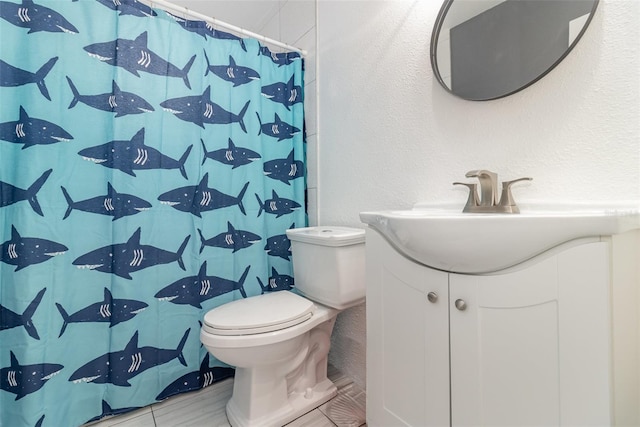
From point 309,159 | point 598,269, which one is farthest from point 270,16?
point 598,269

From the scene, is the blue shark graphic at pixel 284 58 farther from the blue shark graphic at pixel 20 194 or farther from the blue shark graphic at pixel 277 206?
the blue shark graphic at pixel 20 194

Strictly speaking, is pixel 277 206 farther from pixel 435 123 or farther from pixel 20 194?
pixel 20 194

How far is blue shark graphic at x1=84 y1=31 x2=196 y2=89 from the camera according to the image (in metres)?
1.11

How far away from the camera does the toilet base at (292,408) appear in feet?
3.59

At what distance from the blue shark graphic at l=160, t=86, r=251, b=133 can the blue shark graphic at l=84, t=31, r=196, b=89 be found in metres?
0.10

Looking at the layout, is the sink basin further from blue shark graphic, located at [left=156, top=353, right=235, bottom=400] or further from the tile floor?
blue shark graphic, located at [left=156, top=353, right=235, bottom=400]

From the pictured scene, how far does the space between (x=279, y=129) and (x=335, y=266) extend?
841 millimetres

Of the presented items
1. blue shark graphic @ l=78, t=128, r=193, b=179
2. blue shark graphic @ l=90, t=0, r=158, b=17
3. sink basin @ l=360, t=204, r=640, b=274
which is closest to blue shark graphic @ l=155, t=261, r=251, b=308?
blue shark graphic @ l=78, t=128, r=193, b=179

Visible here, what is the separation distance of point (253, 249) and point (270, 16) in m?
1.64

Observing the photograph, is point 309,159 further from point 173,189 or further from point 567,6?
point 567,6

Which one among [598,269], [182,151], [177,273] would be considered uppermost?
[182,151]

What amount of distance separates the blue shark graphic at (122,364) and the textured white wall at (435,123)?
86 cm

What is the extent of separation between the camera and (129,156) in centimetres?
117

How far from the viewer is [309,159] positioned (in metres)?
1.69
